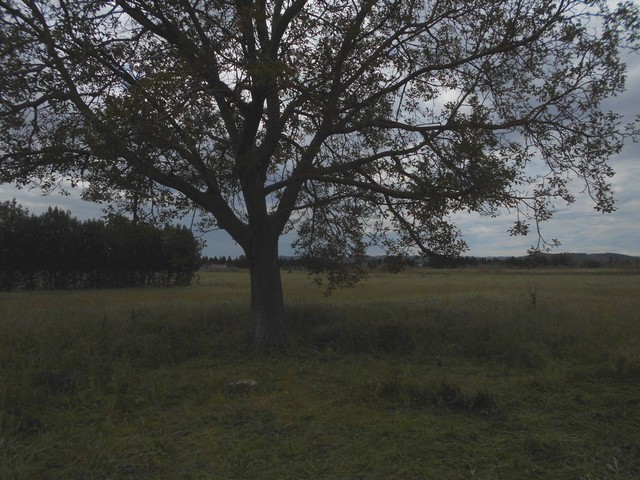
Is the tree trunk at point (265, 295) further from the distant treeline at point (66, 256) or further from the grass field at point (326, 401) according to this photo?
the distant treeline at point (66, 256)

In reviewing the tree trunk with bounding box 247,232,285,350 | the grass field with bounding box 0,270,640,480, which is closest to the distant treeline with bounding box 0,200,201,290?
the tree trunk with bounding box 247,232,285,350

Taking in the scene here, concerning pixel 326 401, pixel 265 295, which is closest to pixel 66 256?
pixel 265 295

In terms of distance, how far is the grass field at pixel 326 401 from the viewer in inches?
186

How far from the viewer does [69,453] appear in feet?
16.5

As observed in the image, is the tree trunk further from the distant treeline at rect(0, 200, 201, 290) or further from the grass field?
the distant treeline at rect(0, 200, 201, 290)

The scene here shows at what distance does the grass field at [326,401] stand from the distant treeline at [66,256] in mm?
20753

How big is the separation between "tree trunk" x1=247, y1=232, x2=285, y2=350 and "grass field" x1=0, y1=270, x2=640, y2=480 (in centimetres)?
39

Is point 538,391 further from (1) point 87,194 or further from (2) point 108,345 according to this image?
(1) point 87,194

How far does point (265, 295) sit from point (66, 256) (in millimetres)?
28967

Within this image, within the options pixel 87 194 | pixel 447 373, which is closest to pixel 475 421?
pixel 447 373

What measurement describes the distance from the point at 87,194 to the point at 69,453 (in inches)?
283

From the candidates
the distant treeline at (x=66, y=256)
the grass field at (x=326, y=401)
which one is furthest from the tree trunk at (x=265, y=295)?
the distant treeline at (x=66, y=256)

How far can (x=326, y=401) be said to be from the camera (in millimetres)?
6746

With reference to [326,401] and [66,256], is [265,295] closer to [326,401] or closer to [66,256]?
[326,401]
